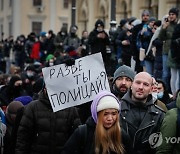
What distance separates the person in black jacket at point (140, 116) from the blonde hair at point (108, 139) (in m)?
0.42

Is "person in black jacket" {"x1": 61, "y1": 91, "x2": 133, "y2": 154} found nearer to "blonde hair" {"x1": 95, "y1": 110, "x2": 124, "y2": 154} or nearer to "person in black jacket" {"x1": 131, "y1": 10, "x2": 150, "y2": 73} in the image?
"blonde hair" {"x1": 95, "y1": 110, "x2": 124, "y2": 154}

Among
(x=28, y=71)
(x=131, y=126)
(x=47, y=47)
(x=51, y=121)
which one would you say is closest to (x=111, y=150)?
(x=131, y=126)

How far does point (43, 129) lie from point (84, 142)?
1243 millimetres

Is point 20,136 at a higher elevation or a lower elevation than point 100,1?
lower

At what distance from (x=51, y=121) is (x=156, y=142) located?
1402 mm

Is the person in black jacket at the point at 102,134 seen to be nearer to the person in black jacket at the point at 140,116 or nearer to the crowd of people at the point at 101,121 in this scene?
the crowd of people at the point at 101,121

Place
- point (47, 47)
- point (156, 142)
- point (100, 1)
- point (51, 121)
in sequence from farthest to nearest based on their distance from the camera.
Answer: point (100, 1) → point (47, 47) → point (51, 121) → point (156, 142)

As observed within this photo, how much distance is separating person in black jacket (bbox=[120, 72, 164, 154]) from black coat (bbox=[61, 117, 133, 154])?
33cm

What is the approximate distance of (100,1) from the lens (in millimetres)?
37062

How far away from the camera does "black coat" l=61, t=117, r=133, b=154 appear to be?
4.96 meters

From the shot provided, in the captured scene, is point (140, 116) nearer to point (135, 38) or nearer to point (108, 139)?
point (108, 139)

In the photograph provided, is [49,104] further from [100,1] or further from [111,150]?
[100,1]

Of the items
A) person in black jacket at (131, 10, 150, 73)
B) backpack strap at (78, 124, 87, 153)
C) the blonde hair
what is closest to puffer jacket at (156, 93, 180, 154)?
the blonde hair

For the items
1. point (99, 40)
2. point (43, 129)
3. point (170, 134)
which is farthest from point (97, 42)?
point (170, 134)
